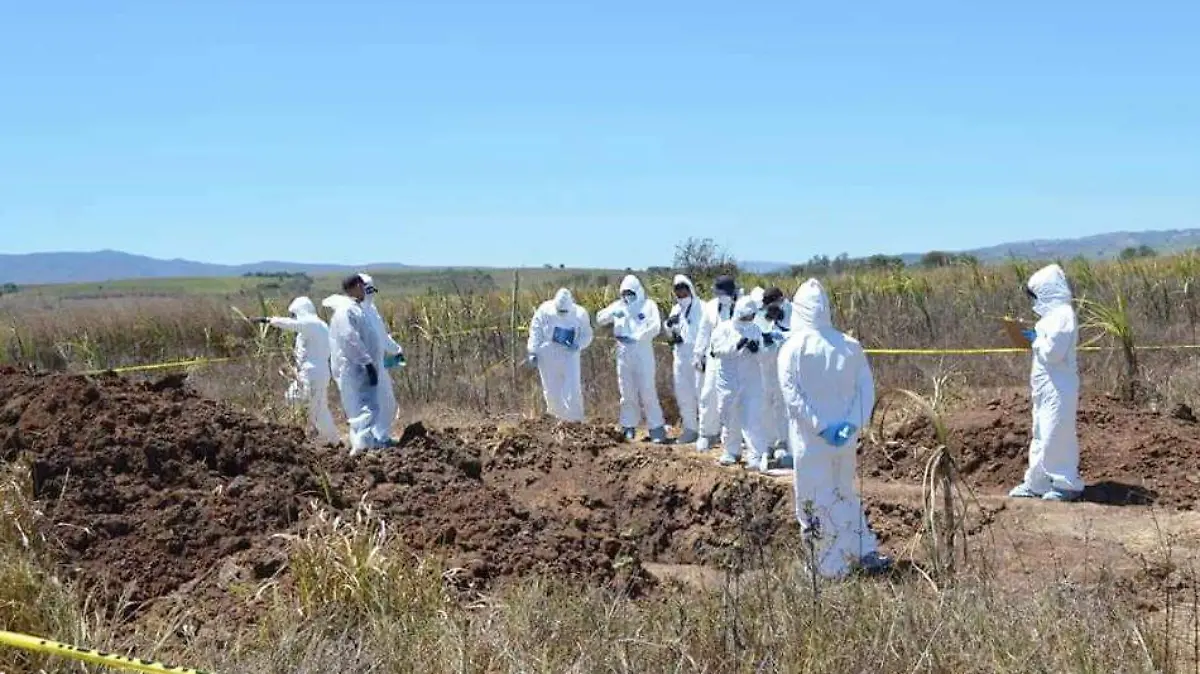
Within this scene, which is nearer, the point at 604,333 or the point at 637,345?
the point at 637,345

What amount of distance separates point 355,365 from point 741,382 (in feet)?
12.5

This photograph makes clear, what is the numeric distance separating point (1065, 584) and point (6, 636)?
13.5ft

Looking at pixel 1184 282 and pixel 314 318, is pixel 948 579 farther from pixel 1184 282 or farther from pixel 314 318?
pixel 1184 282

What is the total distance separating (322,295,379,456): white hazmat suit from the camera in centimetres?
1211

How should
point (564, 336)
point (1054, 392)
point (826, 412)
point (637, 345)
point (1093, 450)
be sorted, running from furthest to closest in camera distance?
point (564, 336), point (637, 345), point (1093, 450), point (1054, 392), point (826, 412)

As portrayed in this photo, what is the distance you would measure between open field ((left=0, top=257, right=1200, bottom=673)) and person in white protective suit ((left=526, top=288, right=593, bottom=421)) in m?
0.91

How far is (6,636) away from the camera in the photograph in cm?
430

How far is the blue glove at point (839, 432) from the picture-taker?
26.9 feet

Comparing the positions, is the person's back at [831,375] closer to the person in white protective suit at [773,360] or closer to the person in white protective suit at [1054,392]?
the person in white protective suit at [1054,392]

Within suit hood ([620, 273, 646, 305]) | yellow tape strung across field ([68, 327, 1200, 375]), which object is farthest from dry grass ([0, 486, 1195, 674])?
yellow tape strung across field ([68, 327, 1200, 375])

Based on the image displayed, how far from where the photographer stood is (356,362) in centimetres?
1223

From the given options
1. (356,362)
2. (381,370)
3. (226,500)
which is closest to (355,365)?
(356,362)

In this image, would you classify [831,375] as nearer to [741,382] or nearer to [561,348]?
[741,382]

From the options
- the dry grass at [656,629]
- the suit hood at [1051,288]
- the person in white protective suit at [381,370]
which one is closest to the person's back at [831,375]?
the dry grass at [656,629]
